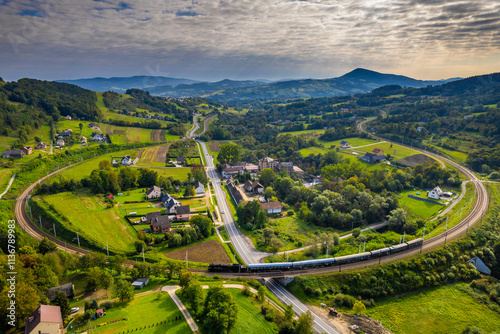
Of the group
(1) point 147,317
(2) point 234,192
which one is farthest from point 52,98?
(1) point 147,317

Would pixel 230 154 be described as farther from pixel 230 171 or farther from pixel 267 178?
pixel 267 178

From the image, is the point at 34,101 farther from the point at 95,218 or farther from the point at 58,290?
the point at 58,290

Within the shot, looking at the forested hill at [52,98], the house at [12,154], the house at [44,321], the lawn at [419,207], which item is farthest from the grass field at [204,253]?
the forested hill at [52,98]

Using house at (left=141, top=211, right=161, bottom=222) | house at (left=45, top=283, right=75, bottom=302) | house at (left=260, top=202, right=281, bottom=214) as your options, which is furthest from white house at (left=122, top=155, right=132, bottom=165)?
house at (left=45, top=283, right=75, bottom=302)

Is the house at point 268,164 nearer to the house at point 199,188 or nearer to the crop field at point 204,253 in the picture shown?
the house at point 199,188

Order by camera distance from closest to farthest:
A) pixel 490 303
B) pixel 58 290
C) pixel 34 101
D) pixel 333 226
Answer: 1. pixel 58 290
2. pixel 490 303
3. pixel 333 226
4. pixel 34 101

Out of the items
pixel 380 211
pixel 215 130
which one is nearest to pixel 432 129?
pixel 380 211

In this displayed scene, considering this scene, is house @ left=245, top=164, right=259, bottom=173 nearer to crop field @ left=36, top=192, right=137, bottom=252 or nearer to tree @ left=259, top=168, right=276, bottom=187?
tree @ left=259, top=168, right=276, bottom=187
